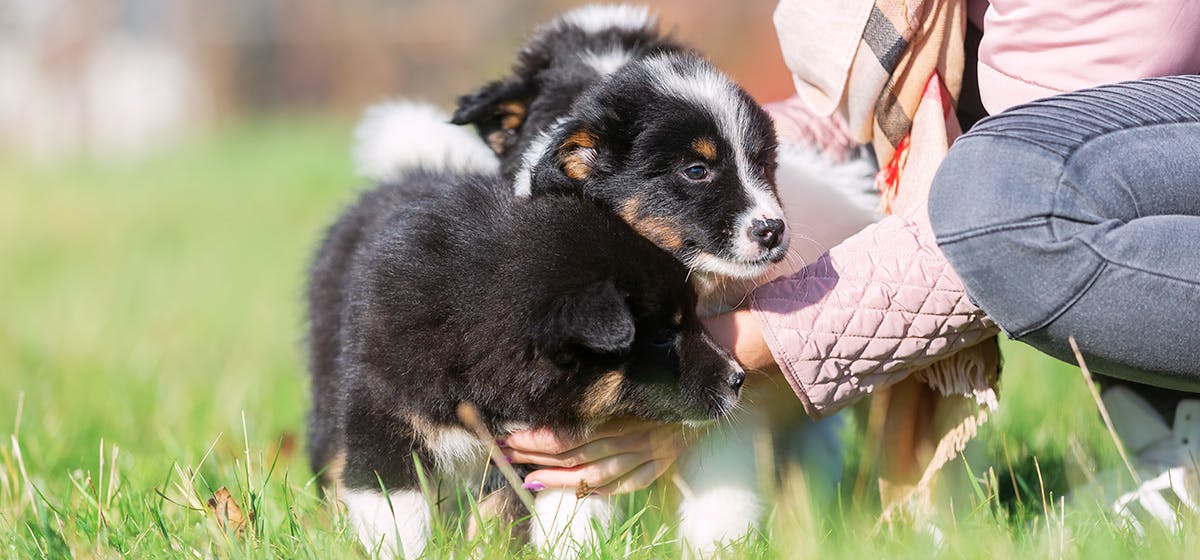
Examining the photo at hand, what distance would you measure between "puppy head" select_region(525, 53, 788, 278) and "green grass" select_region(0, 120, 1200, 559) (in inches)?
22.3

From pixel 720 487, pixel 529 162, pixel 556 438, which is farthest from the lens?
pixel 529 162

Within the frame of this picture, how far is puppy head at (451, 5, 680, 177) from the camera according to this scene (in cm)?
335

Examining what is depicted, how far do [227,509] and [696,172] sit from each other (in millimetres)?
1212

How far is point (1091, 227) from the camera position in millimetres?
2098

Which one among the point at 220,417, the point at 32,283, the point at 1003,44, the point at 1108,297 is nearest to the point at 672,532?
the point at 1108,297

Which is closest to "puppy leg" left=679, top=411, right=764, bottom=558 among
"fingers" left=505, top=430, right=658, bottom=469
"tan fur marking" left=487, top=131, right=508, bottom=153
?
"fingers" left=505, top=430, right=658, bottom=469

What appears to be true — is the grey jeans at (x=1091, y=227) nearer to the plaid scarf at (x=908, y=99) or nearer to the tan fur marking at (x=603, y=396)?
the plaid scarf at (x=908, y=99)

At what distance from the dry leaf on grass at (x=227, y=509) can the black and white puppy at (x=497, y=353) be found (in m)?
0.22

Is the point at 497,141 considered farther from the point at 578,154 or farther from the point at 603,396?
the point at 603,396

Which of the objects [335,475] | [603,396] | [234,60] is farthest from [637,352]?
[234,60]

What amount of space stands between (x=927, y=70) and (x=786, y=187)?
0.51 meters

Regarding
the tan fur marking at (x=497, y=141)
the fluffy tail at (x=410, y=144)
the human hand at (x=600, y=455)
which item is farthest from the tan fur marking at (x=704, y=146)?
the tan fur marking at (x=497, y=141)

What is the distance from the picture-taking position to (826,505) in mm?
2740

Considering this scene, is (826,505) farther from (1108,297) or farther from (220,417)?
(220,417)
